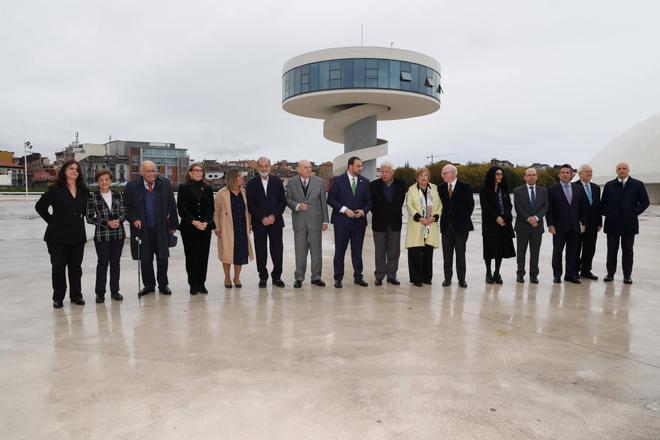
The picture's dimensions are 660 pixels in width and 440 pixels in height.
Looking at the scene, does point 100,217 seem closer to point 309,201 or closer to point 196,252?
point 196,252

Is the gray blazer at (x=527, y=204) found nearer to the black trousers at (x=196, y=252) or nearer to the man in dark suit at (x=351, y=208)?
the man in dark suit at (x=351, y=208)

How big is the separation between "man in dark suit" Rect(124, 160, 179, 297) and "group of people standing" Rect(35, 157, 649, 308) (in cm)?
1

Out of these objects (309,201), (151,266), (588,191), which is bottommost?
(151,266)

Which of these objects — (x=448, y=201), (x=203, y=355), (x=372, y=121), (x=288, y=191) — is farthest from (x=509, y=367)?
(x=372, y=121)

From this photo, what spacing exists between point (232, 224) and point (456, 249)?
347 centimetres

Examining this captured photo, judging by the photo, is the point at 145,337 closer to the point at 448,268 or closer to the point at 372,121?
the point at 448,268

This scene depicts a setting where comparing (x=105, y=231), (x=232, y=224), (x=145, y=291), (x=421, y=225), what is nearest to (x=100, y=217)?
(x=105, y=231)

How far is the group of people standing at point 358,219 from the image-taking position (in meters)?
6.62

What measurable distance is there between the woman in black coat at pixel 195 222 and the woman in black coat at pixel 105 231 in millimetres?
856

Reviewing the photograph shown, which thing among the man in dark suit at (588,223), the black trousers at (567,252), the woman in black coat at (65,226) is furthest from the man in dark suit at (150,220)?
the man in dark suit at (588,223)

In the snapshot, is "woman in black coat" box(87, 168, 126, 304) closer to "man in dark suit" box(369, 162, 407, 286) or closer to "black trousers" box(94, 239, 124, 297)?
"black trousers" box(94, 239, 124, 297)

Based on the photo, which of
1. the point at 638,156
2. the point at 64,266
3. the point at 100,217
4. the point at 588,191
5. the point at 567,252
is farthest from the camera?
the point at 638,156

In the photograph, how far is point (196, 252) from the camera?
265 inches

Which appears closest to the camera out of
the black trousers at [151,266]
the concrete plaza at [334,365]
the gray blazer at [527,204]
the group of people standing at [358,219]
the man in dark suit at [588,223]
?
the concrete plaza at [334,365]
